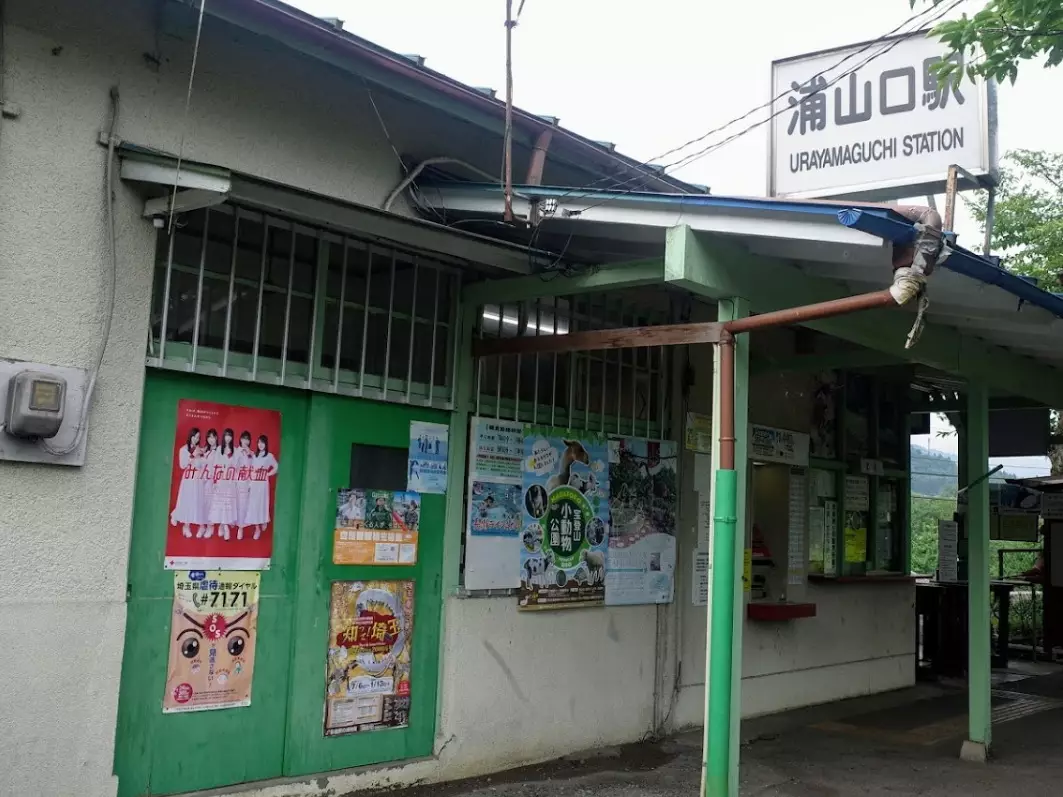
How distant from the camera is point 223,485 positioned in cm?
548

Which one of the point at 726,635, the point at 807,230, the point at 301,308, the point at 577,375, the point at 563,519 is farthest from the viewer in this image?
the point at 577,375

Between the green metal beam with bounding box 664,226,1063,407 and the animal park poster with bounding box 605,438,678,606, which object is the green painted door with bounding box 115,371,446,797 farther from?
the green metal beam with bounding box 664,226,1063,407

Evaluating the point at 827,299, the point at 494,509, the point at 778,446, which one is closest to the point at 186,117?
the point at 494,509

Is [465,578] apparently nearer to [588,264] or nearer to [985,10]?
[588,264]

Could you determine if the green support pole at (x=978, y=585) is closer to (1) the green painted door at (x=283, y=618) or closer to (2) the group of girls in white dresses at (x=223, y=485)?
(1) the green painted door at (x=283, y=618)

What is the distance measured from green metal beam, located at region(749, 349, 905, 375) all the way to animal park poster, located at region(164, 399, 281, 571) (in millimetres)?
4378

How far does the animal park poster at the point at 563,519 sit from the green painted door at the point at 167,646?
181 cm

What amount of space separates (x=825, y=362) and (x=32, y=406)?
575 centimetres

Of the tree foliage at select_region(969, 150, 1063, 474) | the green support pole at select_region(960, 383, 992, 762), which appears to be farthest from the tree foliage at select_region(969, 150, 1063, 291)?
the green support pole at select_region(960, 383, 992, 762)

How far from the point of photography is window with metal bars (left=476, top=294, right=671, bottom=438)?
6.99 m

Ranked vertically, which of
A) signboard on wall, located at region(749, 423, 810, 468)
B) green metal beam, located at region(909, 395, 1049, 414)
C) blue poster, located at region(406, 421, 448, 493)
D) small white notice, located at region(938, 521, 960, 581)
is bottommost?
small white notice, located at region(938, 521, 960, 581)

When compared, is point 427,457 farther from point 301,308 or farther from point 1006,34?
point 1006,34

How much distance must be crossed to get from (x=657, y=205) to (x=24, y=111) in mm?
3080

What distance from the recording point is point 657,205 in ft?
17.7
